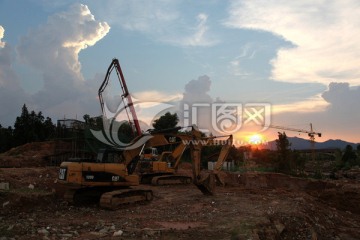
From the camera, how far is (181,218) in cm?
1227

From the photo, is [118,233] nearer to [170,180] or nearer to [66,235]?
[66,235]

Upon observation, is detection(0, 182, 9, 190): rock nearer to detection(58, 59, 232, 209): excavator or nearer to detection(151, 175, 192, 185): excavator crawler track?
detection(58, 59, 232, 209): excavator

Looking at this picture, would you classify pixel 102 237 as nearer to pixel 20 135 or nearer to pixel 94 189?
pixel 94 189

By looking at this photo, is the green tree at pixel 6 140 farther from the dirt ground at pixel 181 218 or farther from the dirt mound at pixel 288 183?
the dirt ground at pixel 181 218

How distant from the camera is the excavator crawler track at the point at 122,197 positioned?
13908mm

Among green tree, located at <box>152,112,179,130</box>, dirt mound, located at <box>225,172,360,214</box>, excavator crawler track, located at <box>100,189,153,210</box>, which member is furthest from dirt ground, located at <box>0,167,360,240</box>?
green tree, located at <box>152,112,179,130</box>

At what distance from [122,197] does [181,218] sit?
333cm

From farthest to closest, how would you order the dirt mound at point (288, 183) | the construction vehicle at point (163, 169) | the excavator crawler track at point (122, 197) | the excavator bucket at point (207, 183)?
the construction vehicle at point (163, 169) → the dirt mound at point (288, 183) → the excavator bucket at point (207, 183) → the excavator crawler track at point (122, 197)

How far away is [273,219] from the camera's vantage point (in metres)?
12.3

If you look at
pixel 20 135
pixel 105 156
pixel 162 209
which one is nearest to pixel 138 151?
pixel 105 156

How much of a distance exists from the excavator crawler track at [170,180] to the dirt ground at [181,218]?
3826mm

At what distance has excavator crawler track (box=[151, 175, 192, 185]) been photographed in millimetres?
23328

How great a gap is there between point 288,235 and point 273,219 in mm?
734

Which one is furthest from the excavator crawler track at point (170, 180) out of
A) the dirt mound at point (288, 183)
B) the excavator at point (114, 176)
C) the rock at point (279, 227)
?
the rock at point (279, 227)
